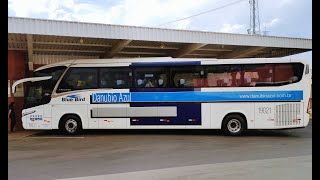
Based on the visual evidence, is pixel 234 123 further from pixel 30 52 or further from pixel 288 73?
pixel 30 52

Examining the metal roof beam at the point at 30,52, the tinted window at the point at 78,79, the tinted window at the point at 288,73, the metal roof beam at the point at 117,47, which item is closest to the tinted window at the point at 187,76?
the metal roof beam at the point at 117,47

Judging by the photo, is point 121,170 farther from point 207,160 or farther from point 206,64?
point 206,64

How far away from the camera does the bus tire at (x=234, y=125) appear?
1334cm

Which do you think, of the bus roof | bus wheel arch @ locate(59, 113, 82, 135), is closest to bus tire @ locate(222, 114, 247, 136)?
the bus roof

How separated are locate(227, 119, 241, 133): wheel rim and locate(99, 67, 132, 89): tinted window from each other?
159 inches

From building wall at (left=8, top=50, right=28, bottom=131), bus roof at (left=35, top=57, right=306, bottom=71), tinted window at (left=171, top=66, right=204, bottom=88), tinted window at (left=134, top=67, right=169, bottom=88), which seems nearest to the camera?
bus roof at (left=35, top=57, right=306, bottom=71)

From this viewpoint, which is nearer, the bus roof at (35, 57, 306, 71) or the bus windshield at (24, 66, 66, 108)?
the bus roof at (35, 57, 306, 71)

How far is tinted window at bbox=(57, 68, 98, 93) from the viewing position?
14008 mm

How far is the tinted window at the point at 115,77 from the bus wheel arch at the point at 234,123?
3.88 m

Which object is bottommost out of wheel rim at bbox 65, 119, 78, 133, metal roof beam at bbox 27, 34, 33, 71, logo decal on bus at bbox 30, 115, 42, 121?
wheel rim at bbox 65, 119, 78, 133

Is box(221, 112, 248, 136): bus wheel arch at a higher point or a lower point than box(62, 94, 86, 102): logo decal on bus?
lower

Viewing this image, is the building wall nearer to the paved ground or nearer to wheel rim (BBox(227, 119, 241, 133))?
the paved ground

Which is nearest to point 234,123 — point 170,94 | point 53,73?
point 170,94

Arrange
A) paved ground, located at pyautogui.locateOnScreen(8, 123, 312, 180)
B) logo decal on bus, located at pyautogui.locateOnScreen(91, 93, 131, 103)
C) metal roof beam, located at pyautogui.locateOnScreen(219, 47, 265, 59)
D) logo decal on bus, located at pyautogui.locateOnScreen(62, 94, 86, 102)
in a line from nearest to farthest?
paved ground, located at pyautogui.locateOnScreen(8, 123, 312, 180)
logo decal on bus, located at pyautogui.locateOnScreen(91, 93, 131, 103)
logo decal on bus, located at pyautogui.locateOnScreen(62, 94, 86, 102)
metal roof beam, located at pyautogui.locateOnScreen(219, 47, 265, 59)
